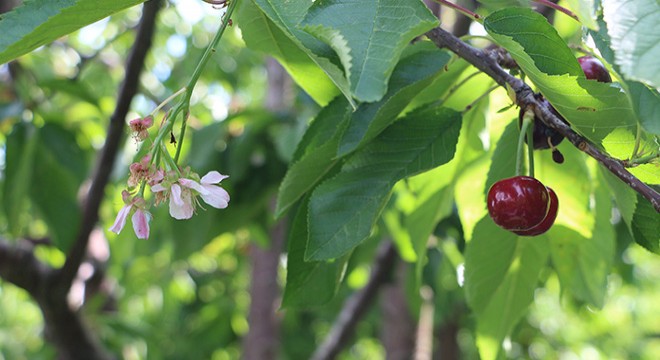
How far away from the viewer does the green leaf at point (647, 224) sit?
82 centimetres

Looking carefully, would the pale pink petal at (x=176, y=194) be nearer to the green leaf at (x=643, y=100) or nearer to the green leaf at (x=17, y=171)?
the green leaf at (x=643, y=100)

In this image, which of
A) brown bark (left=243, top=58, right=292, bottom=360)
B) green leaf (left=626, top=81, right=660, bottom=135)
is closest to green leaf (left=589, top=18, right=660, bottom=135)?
green leaf (left=626, top=81, right=660, bottom=135)

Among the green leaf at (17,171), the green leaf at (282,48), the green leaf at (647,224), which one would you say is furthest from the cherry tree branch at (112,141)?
the green leaf at (647,224)

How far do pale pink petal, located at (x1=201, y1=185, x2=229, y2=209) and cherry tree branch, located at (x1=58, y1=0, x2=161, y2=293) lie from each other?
32.6 inches

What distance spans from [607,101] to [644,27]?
0.53ft

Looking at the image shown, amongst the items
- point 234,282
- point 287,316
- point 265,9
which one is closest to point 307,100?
point 265,9

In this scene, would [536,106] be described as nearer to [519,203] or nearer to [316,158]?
[519,203]

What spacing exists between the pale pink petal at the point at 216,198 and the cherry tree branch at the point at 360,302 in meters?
1.41

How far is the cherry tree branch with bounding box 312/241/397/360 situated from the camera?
6.88 ft

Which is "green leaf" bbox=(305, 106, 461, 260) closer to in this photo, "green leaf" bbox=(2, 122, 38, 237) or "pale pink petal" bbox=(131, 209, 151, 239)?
"pale pink petal" bbox=(131, 209, 151, 239)

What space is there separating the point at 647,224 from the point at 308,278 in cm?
39

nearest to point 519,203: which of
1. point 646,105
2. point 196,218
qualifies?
point 646,105

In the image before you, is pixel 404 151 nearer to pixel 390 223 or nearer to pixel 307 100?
pixel 390 223

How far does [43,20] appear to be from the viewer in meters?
0.63
